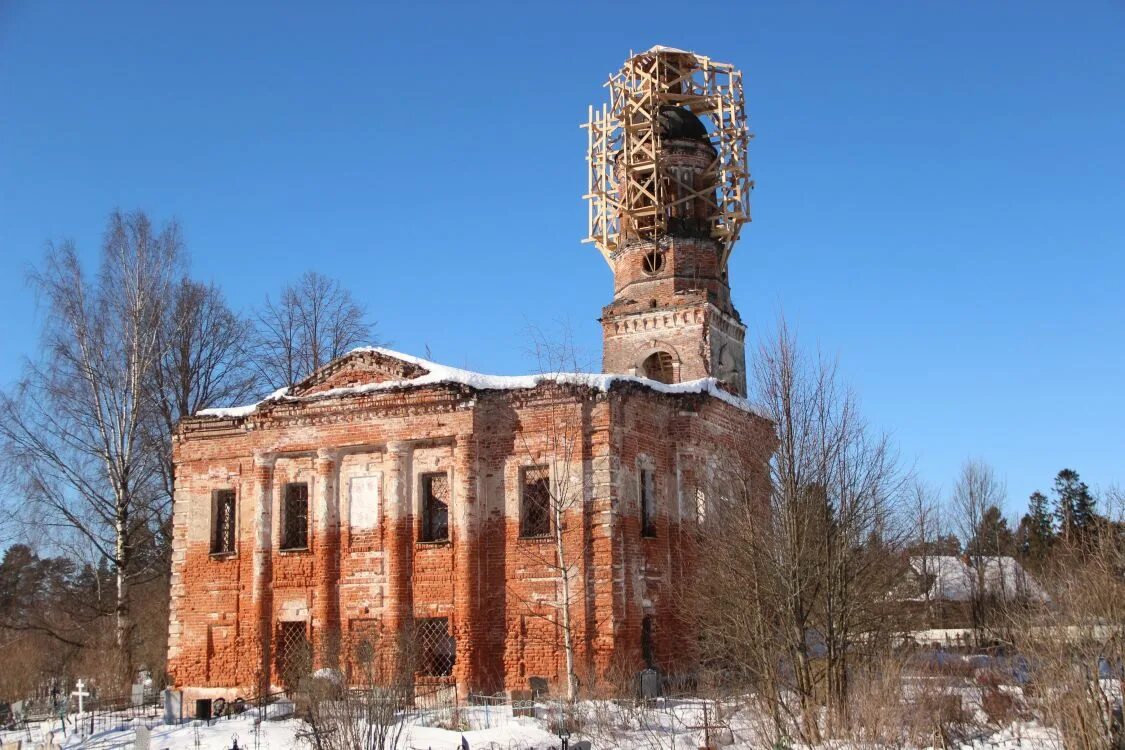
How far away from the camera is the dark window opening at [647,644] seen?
20.0m

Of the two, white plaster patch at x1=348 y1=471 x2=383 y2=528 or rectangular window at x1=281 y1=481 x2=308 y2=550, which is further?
rectangular window at x1=281 y1=481 x2=308 y2=550

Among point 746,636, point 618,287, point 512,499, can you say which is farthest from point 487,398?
point 618,287

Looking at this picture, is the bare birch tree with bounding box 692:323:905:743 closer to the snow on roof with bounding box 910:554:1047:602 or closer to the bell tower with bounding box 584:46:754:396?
the bell tower with bounding box 584:46:754:396

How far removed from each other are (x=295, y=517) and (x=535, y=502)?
515cm

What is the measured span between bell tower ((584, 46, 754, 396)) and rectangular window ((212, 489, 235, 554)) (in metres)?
11.2

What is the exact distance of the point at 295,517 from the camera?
22.5 metres

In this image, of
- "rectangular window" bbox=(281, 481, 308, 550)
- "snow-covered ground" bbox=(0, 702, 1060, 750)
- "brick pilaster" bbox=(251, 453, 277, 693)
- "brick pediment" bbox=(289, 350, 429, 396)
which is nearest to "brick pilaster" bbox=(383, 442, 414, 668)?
"brick pediment" bbox=(289, 350, 429, 396)

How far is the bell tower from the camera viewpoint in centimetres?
2997

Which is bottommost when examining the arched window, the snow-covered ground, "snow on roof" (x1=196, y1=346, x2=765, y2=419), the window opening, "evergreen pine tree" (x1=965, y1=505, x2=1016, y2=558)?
the snow-covered ground

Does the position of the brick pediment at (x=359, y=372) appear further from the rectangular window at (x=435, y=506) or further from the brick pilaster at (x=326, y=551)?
the rectangular window at (x=435, y=506)

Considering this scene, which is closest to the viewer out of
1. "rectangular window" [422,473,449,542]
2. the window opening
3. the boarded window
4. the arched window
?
the boarded window

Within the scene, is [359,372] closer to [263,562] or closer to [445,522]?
[445,522]

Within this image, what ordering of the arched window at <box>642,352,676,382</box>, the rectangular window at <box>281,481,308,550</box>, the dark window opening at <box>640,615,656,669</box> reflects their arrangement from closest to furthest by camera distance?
the dark window opening at <box>640,615,656,669</box> → the rectangular window at <box>281,481,308,550</box> → the arched window at <box>642,352,676,382</box>

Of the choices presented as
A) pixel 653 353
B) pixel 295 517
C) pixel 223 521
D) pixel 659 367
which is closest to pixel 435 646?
pixel 295 517
